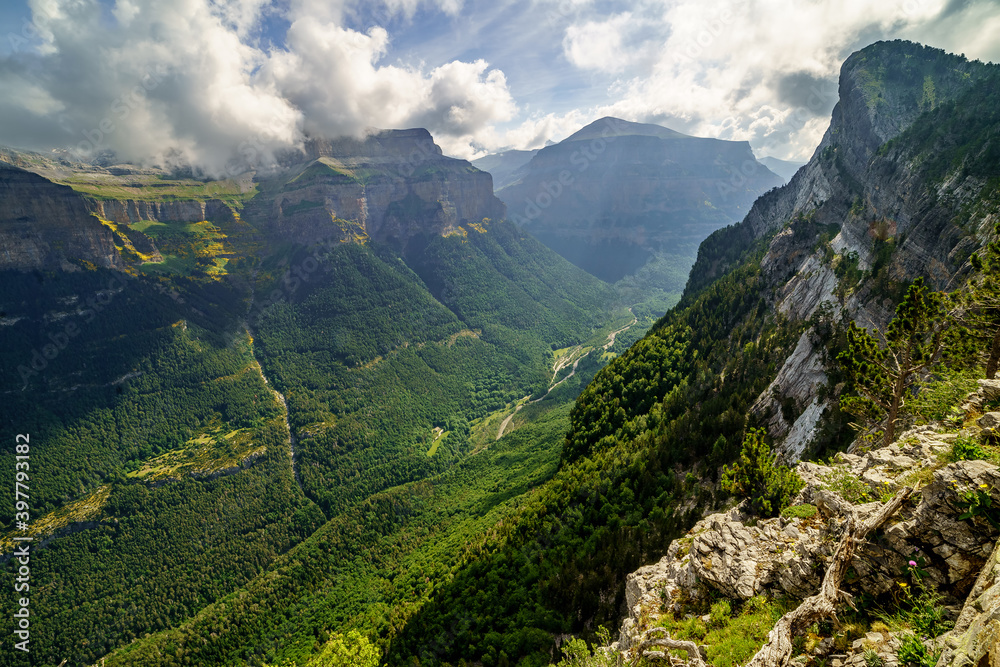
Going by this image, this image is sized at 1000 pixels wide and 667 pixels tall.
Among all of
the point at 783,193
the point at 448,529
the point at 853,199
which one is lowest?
the point at 448,529

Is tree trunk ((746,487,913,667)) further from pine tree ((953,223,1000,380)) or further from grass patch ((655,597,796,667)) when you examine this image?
pine tree ((953,223,1000,380))

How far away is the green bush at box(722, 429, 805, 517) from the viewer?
25.6m

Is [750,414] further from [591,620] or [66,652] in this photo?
[66,652]

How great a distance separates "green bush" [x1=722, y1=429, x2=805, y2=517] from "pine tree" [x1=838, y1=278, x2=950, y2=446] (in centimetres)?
647

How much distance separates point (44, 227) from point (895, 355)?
265 meters

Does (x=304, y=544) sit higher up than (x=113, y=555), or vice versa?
(x=113, y=555)

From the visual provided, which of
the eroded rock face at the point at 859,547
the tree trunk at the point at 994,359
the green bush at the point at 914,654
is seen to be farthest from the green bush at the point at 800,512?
the tree trunk at the point at 994,359

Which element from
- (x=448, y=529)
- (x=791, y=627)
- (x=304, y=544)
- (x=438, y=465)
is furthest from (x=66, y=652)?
(x=791, y=627)

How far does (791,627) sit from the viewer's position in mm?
13820

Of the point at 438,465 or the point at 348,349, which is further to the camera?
the point at 348,349

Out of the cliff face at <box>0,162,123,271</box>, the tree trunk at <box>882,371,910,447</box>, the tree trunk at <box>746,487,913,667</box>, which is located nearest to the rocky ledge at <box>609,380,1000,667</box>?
the tree trunk at <box>746,487,913,667</box>

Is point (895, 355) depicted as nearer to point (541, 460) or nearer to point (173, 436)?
point (541, 460)

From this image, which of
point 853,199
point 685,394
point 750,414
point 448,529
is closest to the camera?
point 750,414

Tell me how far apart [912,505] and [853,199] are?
90865 mm
